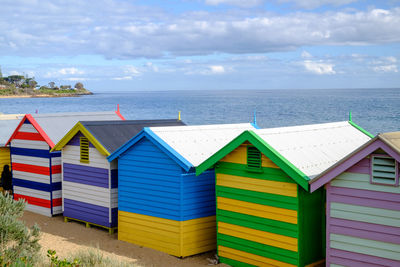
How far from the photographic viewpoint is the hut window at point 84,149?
15.3 meters

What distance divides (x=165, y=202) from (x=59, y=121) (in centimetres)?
705

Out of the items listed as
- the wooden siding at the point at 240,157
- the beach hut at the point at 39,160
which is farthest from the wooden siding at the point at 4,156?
the wooden siding at the point at 240,157

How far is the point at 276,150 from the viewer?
10594 millimetres

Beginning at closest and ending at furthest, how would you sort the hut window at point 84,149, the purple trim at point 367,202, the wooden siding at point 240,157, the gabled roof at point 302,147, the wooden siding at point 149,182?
1. the purple trim at point 367,202
2. the gabled roof at point 302,147
3. the wooden siding at point 240,157
4. the wooden siding at point 149,182
5. the hut window at point 84,149

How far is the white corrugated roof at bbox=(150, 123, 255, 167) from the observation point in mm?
12516

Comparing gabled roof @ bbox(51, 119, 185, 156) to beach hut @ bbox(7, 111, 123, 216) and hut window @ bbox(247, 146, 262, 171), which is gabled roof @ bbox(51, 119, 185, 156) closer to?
beach hut @ bbox(7, 111, 123, 216)

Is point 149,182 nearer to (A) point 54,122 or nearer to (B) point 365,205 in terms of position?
(B) point 365,205

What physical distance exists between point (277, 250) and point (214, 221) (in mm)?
2614

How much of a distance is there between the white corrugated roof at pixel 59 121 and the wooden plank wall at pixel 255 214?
24.5 ft

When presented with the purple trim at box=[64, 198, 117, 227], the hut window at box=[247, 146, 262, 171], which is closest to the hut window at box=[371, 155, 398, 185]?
the hut window at box=[247, 146, 262, 171]

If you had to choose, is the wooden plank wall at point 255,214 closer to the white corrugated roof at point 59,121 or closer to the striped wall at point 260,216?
the striped wall at point 260,216

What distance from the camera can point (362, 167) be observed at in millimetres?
9188

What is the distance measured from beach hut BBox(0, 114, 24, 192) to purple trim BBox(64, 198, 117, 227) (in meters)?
5.04

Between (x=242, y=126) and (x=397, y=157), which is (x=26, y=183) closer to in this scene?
(x=242, y=126)
